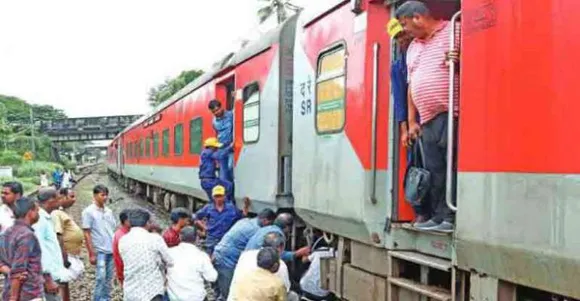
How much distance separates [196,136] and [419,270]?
9453 mm

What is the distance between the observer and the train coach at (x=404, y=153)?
319 centimetres

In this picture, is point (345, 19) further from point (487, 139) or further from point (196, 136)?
point (196, 136)

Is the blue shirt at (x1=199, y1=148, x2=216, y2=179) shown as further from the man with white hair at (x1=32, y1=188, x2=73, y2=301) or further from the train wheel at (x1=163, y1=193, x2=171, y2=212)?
the train wheel at (x1=163, y1=193, x2=171, y2=212)

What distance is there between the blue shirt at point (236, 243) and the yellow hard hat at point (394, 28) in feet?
9.76

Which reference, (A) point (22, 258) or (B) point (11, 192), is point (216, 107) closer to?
(B) point (11, 192)

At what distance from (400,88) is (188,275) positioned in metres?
2.58

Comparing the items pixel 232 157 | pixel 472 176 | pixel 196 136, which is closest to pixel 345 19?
pixel 472 176

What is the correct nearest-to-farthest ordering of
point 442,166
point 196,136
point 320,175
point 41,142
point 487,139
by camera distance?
1. point 487,139
2. point 442,166
3. point 320,175
4. point 196,136
5. point 41,142

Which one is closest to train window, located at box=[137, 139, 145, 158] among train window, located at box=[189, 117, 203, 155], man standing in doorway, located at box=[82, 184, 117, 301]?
train window, located at box=[189, 117, 203, 155]

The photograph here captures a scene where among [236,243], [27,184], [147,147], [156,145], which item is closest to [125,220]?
[236,243]

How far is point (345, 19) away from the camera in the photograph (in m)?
5.81

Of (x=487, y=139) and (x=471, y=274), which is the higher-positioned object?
(x=487, y=139)

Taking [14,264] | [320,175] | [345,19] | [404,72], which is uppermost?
[345,19]

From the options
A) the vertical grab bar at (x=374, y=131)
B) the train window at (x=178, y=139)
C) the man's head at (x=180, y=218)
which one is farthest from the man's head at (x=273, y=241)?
the train window at (x=178, y=139)
